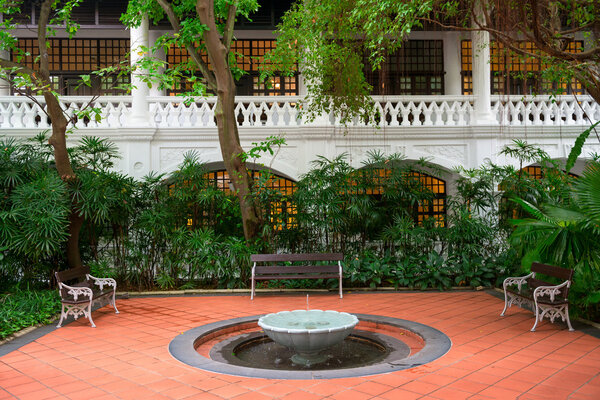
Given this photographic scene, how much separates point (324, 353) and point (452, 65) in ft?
41.1

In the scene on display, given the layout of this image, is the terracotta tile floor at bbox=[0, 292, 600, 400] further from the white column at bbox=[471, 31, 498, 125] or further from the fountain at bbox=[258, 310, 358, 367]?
the white column at bbox=[471, 31, 498, 125]

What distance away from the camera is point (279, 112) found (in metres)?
12.9

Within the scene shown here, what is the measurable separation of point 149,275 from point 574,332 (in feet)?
25.4

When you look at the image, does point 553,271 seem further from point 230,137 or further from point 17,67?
point 17,67

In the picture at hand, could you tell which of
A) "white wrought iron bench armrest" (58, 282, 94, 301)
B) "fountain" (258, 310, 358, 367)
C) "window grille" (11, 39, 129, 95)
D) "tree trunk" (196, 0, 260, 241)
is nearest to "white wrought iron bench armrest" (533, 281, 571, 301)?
"fountain" (258, 310, 358, 367)

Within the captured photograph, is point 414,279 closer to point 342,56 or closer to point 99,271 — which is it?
point 342,56

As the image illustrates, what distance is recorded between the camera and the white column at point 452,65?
52.9 ft

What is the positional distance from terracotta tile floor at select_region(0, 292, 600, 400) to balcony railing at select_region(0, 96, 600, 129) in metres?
5.80

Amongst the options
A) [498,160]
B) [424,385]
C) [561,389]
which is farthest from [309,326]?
[498,160]

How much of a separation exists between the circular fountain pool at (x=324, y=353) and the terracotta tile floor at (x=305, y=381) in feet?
0.50

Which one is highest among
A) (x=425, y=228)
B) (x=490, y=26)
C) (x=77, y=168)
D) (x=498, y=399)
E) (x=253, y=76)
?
(x=253, y=76)

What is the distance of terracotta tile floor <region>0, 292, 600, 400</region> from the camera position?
15.3 ft

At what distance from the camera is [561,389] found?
4.66 meters

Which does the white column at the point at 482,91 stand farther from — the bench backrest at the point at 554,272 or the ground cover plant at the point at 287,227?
the bench backrest at the point at 554,272
